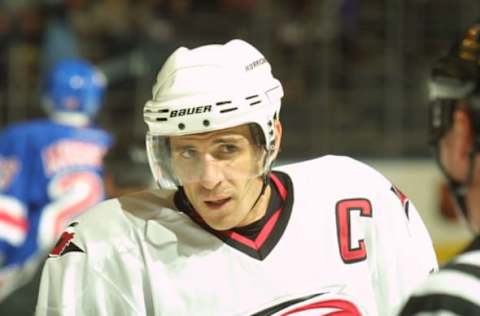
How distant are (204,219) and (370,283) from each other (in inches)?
12.8

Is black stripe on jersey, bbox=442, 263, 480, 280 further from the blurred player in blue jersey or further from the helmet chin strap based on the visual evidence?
the blurred player in blue jersey

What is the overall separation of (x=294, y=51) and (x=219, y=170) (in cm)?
413

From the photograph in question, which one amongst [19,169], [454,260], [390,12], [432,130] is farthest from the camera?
[390,12]

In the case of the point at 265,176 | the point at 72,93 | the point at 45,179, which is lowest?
the point at 45,179

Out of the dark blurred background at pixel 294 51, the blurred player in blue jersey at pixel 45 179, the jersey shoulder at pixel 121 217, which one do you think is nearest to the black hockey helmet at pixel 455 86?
the jersey shoulder at pixel 121 217

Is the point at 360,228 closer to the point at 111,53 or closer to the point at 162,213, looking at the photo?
the point at 162,213

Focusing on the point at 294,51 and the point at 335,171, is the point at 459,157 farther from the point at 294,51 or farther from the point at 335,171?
the point at 294,51

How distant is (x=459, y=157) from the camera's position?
5.44 ft

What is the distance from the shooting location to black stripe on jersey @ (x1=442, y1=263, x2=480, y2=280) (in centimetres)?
145

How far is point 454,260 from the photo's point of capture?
1.49 metres

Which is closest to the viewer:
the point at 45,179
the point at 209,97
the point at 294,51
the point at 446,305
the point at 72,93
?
the point at 446,305

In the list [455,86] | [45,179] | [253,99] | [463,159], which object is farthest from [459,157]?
[45,179]

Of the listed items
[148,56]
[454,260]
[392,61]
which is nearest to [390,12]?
[392,61]

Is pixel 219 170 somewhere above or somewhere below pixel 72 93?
above
